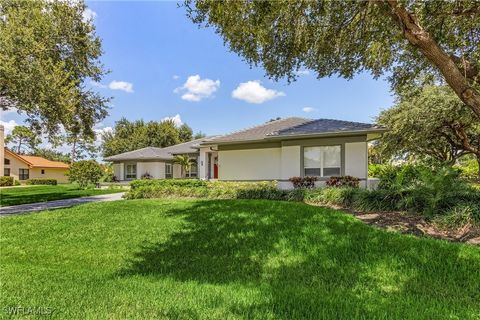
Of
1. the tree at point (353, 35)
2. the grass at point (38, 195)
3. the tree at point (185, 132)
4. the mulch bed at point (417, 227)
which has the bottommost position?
the grass at point (38, 195)

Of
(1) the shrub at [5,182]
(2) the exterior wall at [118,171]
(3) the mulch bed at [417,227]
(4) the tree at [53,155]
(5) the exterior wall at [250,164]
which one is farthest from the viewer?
(4) the tree at [53,155]

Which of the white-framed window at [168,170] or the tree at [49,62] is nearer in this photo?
the tree at [49,62]

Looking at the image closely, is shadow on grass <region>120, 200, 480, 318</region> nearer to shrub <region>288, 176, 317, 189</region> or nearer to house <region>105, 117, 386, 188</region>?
shrub <region>288, 176, 317, 189</region>

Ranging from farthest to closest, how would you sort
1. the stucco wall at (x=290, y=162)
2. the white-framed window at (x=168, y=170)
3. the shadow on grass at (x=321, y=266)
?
the white-framed window at (x=168, y=170) → the stucco wall at (x=290, y=162) → the shadow on grass at (x=321, y=266)

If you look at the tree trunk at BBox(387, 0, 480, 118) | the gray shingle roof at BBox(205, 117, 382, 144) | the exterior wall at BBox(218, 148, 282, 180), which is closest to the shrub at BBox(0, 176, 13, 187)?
the gray shingle roof at BBox(205, 117, 382, 144)

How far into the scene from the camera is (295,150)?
17.8 m

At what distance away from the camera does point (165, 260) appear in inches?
242

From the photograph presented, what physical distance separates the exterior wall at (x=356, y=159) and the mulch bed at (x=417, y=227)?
742 centimetres

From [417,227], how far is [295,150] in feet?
33.8

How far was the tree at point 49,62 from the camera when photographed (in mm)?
12141

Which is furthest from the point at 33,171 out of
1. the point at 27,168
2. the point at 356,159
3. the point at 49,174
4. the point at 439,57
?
the point at 439,57

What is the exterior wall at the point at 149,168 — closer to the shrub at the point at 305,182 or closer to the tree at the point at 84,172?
the tree at the point at 84,172

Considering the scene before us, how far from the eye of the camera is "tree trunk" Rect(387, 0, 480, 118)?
627 centimetres

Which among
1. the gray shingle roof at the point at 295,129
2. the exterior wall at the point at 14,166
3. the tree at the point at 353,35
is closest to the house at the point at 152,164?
the gray shingle roof at the point at 295,129
